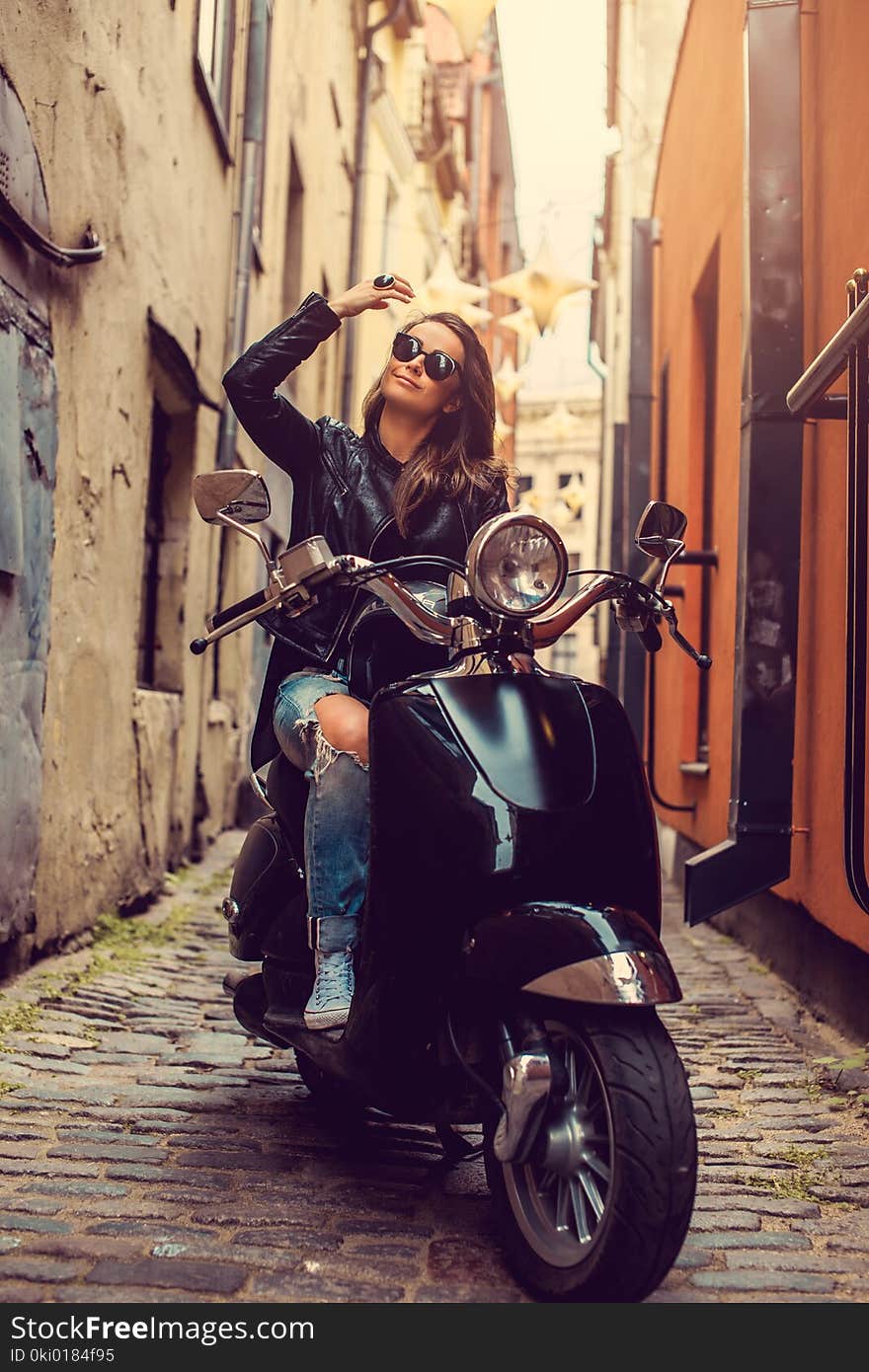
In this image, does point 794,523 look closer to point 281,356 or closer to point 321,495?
point 321,495

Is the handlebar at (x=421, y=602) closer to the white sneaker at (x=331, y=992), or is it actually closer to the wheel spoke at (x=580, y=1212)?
the white sneaker at (x=331, y=992)

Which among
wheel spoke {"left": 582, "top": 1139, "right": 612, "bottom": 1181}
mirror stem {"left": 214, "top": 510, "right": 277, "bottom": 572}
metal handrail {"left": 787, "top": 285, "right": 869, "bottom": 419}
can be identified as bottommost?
wheel spoke {"left": 582, "top": 1139, "right": 612, "bottom": 1181}

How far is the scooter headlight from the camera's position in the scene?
2.41 metres

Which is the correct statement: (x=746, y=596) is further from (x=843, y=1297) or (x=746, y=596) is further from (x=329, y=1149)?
(x=843, y=1297)

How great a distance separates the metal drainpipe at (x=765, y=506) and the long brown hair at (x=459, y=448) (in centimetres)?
172

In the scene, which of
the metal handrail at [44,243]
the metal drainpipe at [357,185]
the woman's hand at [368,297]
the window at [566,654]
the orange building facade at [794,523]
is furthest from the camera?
the window at [566,654]

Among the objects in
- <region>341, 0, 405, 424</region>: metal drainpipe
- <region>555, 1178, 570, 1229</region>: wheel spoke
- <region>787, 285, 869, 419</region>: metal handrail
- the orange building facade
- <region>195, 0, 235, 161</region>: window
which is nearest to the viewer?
<region>555, 1178, 570, 1229</region>: wheel spoke

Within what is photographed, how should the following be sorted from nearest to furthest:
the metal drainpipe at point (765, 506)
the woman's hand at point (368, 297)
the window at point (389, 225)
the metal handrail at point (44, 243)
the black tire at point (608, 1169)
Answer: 1. the black tire at point (608, 1169)
2. the woman's hand at point (368, 297)
3. the metal handrail at point (44, 243)
4. the metal drainpipe at point (765, 506)
5. the window at point (389, 225)

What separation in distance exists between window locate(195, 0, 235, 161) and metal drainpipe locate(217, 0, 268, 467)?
0.22 metres

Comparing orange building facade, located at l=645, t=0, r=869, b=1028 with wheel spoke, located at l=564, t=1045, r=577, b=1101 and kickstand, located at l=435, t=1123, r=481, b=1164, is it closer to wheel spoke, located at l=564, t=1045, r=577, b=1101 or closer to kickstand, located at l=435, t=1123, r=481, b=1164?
kickstand, located at l=435, t=1123, r=481, b=1164

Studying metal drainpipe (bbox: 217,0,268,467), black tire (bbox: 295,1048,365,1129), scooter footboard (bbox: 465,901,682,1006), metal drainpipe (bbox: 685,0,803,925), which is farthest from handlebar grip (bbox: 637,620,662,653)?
metal drainpipe (bbox: 217,0,268,467)

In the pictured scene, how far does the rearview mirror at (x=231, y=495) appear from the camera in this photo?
106 inches

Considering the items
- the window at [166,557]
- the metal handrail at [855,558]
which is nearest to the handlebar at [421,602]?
the metal handrail at [855,558]

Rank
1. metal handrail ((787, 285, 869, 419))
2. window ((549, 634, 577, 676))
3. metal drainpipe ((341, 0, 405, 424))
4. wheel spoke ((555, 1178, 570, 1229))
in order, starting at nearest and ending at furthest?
wheel spoke ((555, 1178, 570, 1229))
metal handrail ((787, 285, 869, 419))
metal drainpipe ((341, 0, 405, 424))
window ((549, 634, 577, 676))
